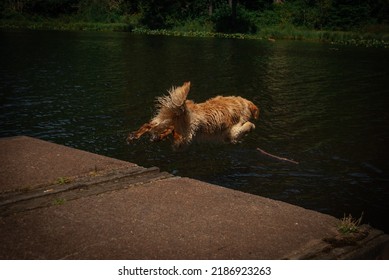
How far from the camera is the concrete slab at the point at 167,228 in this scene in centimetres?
403

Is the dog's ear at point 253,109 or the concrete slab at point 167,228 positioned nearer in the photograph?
the concrete slab at point 167,228

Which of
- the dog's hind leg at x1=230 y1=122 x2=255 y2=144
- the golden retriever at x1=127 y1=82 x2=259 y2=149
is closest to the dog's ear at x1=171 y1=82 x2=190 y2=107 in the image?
the golden retriever at x1=127 y1=82 x2=259 y2=149

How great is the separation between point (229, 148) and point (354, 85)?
10.7 meters

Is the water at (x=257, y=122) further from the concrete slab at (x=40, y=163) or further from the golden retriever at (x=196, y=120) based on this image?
the concrete slab at (x=40, y=163)

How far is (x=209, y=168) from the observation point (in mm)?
7770

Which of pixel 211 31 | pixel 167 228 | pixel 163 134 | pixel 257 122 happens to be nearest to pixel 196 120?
pixel 163 134

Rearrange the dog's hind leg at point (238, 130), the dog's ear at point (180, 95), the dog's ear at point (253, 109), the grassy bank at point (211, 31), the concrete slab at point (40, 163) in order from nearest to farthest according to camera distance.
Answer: the concrete slab at point (40, 163) < the dog's ear at point (180, 95) < the dog's hind leg at point (238, 130) < the dog's ear at point (253, 109) < the grassy bank at point (211, 31)

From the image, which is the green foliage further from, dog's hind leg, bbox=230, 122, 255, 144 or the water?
A: dog's hind leg, bbox=230, 122, 255, 144

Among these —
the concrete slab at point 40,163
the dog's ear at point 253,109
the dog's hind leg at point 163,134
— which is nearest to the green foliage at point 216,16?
the dog's ear at point 253,109

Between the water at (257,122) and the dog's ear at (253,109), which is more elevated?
the dog's ear at (253,109)

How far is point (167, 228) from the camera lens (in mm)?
4461

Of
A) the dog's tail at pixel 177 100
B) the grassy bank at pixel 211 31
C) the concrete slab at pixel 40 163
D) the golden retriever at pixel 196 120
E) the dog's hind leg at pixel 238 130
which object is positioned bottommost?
the concrete slab at pixel 40 163

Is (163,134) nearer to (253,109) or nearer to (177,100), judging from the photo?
(177,100)

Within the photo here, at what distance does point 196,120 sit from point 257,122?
4.10m
